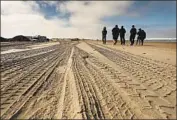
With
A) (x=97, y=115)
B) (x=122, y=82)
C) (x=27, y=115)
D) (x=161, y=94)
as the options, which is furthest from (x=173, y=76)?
(x=27, y=115)

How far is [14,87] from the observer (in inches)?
285

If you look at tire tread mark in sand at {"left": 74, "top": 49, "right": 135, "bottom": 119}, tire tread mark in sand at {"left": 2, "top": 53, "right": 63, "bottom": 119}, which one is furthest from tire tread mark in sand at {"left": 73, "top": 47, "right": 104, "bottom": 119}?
tire tread mark in sand at {"left": 2, "top": 53, "right": 63, "bottom": 119}

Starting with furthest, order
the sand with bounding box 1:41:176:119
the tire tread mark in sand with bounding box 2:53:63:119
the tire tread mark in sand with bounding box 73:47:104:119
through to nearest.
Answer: the tire tread mark in sand with bounding box 2:53:63:119 < the sand with bounding box 1:41:176:119 < the tire tread mark in sand with bounding box 73:47:104:119

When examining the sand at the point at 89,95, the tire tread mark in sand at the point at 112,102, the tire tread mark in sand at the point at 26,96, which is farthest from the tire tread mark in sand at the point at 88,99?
the tire tread mark in sand at the point at 26,96

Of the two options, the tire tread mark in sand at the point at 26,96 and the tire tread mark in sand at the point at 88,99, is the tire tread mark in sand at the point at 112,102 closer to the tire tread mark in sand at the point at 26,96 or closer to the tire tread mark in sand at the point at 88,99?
the tire tread mark in sand at the point at 88,99

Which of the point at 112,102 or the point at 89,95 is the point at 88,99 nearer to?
the point at 89,95

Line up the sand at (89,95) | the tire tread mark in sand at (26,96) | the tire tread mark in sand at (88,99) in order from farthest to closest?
1. the tire tread mark in sand at (26,96)
2. the sand at (89,95)
3. the tire tread mark in sand at (88,99)

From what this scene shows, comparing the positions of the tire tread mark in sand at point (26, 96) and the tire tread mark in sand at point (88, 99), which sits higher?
the tire tread mark in sand at point (88, 99)

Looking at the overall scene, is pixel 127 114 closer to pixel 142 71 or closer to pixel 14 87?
pixel 14 87

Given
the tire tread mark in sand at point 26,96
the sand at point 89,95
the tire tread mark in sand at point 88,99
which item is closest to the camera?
the tire tread mark in sand at point 88,99

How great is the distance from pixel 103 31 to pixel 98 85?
1140 inches

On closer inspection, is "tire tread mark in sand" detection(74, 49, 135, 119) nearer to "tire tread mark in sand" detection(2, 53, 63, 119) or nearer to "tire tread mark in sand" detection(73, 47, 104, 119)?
"tire tread mark in sand" detection(73, 47, 104, 119)

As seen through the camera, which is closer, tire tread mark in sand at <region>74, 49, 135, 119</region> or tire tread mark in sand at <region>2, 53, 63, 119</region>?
tire tread mark in sand at <region>74, 49, 135, 119</region>

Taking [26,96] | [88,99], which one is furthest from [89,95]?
[26,96]
